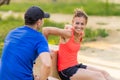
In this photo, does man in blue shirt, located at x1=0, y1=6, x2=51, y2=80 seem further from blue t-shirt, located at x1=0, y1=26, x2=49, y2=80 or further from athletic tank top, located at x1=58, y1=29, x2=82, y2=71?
athletic tank top, located at x1=58, y1=29, x2=82, y2=71

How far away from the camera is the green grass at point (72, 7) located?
60.3ft

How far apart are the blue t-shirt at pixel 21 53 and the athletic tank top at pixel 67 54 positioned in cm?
115

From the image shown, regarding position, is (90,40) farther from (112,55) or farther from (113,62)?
(113,62)

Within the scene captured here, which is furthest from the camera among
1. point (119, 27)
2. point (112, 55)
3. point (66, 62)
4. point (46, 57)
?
point (119, 27)

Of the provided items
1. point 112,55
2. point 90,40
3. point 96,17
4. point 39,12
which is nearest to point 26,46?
point 39,12

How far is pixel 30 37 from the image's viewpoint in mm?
3838

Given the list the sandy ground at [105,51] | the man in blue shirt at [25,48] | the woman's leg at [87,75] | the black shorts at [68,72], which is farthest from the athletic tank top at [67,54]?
the man in blue shirt at [25,48]

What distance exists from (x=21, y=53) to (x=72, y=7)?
16285mm

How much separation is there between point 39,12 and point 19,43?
0.30 metres

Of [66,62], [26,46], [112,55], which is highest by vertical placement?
[26,46]

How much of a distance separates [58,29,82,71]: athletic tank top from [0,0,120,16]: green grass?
12915 millimetres

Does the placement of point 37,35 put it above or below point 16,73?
above

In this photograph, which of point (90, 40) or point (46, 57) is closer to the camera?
point (46, 57)

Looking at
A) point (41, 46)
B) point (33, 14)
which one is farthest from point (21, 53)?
point (33, 14)
